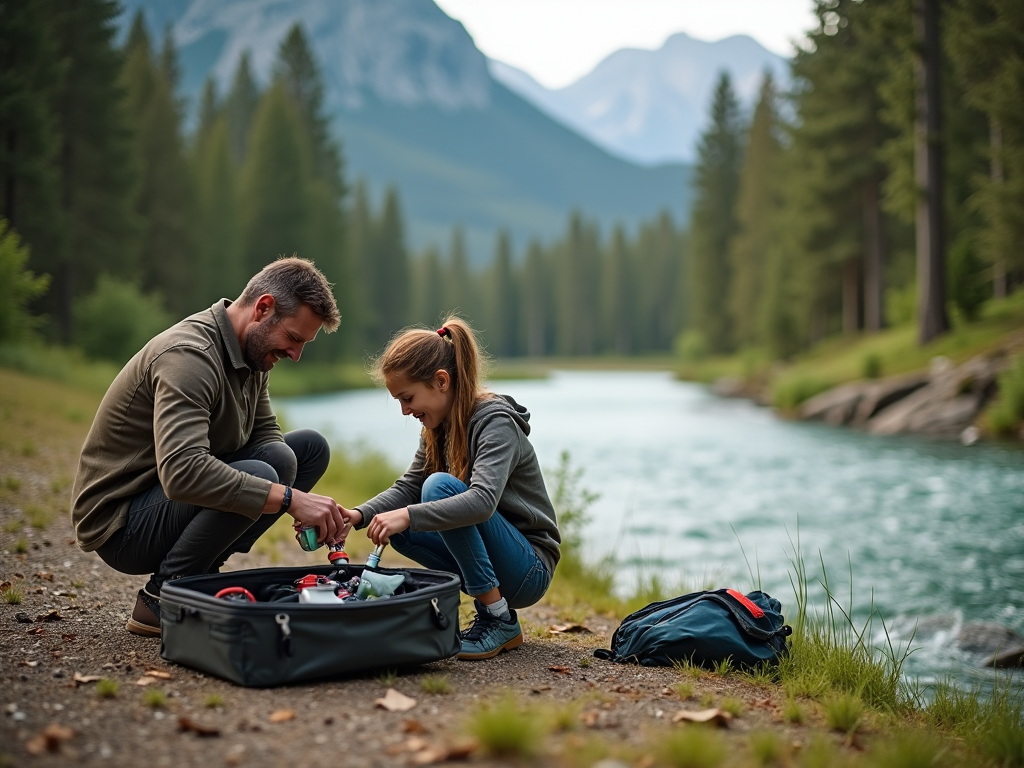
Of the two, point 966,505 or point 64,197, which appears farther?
point 64,197

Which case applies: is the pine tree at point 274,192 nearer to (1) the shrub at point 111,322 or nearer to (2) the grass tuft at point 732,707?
(1) the shrub at point 111,322

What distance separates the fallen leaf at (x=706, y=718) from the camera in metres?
2.98

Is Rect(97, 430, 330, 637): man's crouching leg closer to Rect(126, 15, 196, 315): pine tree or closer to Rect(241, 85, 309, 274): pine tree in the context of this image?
Rect(126, 15, 196, 315): pine tree

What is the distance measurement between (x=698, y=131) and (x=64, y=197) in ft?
105

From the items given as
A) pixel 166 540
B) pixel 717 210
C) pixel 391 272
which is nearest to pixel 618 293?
pixel 391 272

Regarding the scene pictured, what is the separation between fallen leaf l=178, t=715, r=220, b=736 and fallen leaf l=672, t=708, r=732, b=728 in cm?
137

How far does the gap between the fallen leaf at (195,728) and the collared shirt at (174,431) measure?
0.88 metres

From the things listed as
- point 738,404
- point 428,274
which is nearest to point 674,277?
point 428,274

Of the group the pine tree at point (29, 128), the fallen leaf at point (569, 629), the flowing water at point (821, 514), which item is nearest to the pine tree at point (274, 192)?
the pine tree at point (29, 128)

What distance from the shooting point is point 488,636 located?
A: 3.91 metres

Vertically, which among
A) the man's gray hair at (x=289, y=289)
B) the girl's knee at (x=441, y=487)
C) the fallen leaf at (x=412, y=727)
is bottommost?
the fallen leaf at (x=412, y=727)

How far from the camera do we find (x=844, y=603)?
6.70 metres

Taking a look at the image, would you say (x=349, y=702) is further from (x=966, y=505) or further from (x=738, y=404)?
(x=738, y=404)

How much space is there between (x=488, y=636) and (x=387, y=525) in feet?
2.37
